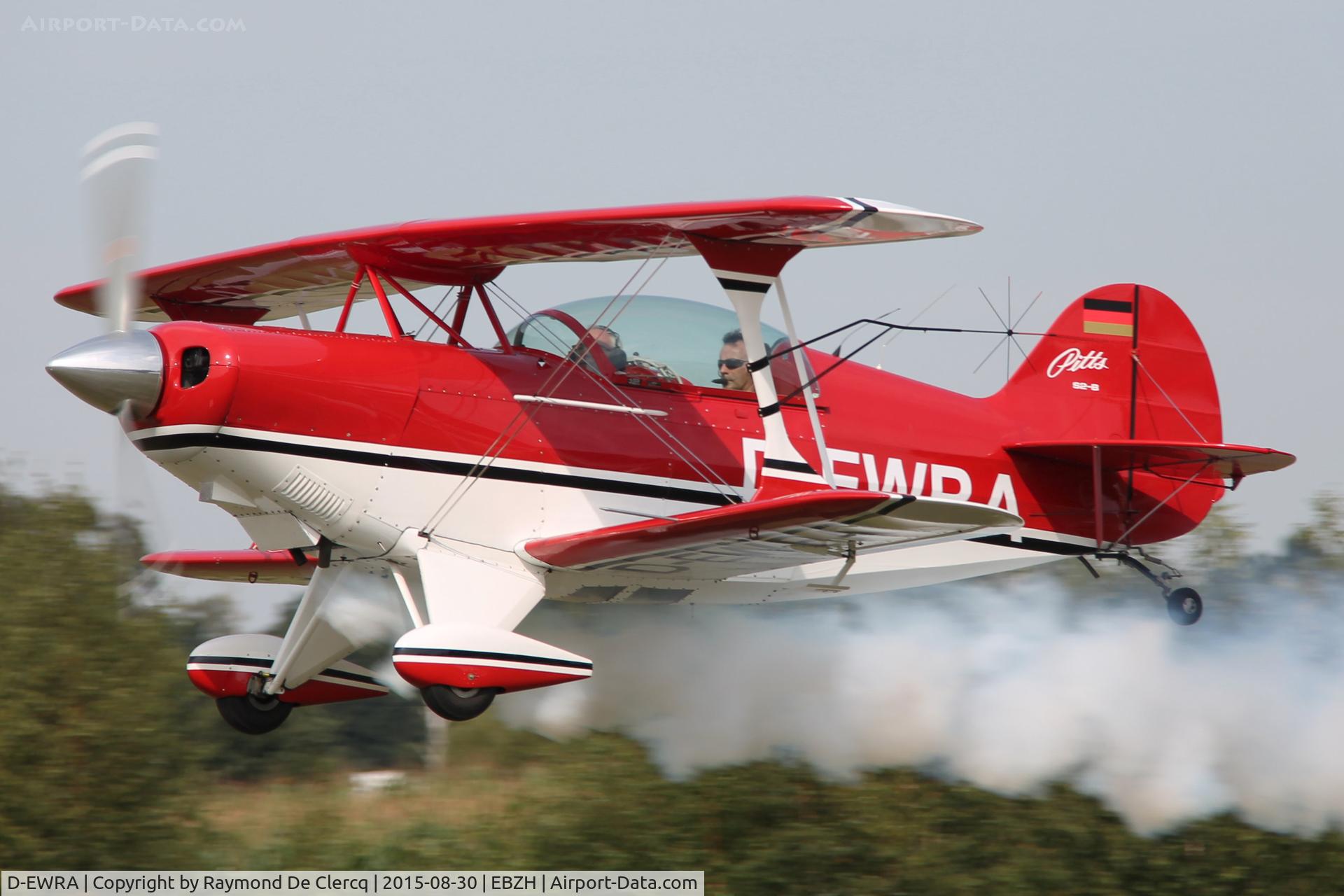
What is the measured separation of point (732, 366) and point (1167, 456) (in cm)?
306

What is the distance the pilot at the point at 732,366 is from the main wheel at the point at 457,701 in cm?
250

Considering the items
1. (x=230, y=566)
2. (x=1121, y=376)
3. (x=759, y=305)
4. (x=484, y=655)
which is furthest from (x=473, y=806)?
(x=759, y=305)

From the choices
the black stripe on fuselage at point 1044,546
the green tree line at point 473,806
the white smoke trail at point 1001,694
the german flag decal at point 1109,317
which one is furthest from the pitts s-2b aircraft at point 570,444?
the green tree line at point 473,806

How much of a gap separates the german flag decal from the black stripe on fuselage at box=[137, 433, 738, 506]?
344 centimetres

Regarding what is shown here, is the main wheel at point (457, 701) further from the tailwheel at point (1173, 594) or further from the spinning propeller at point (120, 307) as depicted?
the tailwheel at point (1173, 594)

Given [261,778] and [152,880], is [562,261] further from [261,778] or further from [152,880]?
[261,778]

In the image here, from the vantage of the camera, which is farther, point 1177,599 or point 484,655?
point 1177,599

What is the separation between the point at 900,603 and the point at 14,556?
28.8ft

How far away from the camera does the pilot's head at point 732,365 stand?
Answer: 352 inches

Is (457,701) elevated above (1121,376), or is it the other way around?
(1121,376)

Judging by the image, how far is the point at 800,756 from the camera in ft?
35.8

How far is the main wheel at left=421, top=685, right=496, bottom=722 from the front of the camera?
7574 millimetres

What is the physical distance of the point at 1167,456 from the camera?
961 centimetres

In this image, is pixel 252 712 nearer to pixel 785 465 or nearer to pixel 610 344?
pixel 610 344
